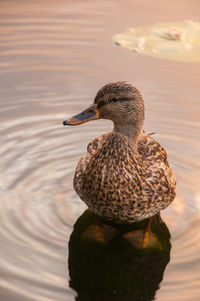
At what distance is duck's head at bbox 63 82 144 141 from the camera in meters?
3.74

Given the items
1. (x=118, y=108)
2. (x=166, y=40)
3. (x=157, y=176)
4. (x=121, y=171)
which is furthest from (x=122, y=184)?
(x=166, y=40)

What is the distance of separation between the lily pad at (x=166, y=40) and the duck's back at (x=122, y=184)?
2.42 metres

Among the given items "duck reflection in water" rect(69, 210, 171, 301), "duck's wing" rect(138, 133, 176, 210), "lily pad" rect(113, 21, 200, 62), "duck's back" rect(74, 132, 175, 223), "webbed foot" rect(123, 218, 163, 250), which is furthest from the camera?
"lily pad" rect(113, 21, 200, 62)

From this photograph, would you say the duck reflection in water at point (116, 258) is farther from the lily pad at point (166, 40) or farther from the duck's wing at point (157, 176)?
the lily pad at point (166, 40)

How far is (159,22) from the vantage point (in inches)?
286

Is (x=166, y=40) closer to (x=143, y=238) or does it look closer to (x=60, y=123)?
(x=60, y=123)

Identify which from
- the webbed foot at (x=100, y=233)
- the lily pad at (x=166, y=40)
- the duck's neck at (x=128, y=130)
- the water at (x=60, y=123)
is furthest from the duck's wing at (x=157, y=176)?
the lily pad at (x=166, y=40)

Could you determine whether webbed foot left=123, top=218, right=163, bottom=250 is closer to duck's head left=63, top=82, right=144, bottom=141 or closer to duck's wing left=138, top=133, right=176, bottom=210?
duck's wing left=138, top=133, right=176, bottom=210

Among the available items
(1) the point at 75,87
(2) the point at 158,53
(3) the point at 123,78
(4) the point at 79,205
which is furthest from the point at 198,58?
(4) the point at 79,205

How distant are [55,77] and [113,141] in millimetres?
2466

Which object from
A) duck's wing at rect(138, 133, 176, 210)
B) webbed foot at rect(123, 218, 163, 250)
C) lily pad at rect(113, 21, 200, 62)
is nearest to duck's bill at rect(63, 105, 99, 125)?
duck's wing at rect(138, 133, 176, 210)

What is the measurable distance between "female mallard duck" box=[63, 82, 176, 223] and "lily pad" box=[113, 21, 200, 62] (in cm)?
235

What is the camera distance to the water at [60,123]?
3751 mm

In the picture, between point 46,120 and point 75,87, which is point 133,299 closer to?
point 46,120
